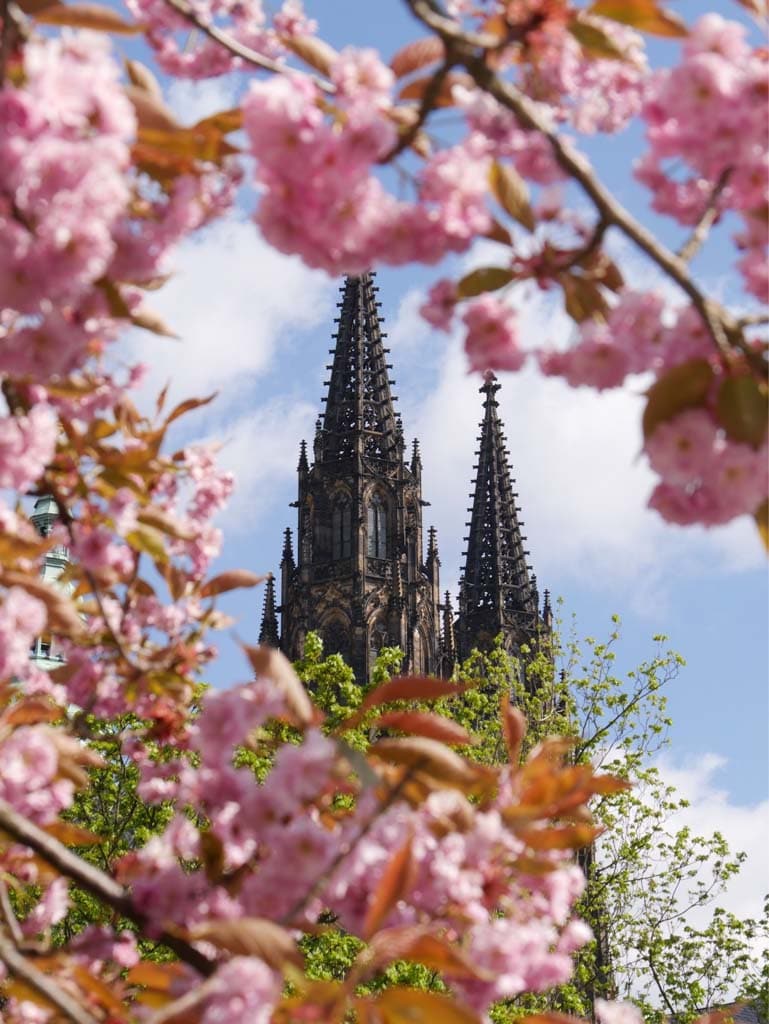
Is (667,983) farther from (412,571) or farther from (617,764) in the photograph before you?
(412,571)

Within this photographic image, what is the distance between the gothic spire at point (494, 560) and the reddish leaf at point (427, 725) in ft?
165

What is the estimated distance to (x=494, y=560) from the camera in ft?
183

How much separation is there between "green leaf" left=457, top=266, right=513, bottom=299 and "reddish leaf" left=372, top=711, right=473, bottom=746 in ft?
2.62

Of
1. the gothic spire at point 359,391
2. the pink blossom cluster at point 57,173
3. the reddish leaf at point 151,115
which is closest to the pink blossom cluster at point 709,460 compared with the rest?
the pink blossom cluster at point 57,173

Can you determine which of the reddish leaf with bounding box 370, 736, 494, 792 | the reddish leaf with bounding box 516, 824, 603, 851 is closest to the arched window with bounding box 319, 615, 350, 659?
the reddish leaf with bounding box 516, 824, 603, 851

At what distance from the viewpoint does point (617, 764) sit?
19656 mm

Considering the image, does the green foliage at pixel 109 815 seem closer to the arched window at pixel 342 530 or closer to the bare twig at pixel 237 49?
the bare twig at pixel 237 49

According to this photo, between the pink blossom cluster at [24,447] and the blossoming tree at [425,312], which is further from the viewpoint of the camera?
the pink blossom cluster at [24,447]

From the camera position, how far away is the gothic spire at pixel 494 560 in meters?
53.6

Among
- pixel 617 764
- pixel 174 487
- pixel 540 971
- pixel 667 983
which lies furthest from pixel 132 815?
pixel 540 971

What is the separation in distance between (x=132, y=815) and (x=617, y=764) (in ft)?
24.6

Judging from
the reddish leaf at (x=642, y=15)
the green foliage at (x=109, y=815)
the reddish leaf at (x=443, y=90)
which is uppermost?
the green foliage at (x=109, y=815)

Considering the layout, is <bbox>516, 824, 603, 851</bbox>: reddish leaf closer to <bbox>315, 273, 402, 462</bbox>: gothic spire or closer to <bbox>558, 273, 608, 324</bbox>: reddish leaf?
<bbox>558, 273, 608, 324</bbox>: reddish leaf

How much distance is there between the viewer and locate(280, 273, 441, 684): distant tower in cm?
4769
